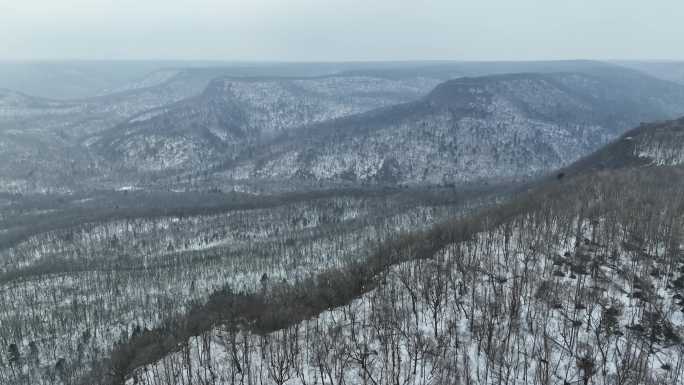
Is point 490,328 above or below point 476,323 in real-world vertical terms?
above

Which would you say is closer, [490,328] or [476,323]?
Answer: [490,328]

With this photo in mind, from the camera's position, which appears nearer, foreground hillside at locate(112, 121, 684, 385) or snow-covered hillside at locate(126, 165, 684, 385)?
snow-covered hillside at locate(126, 165, 684, 385)

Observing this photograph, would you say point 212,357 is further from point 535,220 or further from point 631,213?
point 631,213

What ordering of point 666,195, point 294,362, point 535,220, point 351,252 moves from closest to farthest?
point 294,362, point 535,220, point 666,195, point 351,252

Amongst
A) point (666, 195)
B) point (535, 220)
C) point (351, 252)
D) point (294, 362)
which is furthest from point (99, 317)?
point (666, 195)

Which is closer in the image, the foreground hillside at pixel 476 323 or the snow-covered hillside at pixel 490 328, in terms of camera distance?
the snow-covered hillside at pixel 490 328

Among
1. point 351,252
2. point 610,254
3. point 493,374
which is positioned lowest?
point 351,252

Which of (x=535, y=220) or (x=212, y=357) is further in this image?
(x=535, y=220)

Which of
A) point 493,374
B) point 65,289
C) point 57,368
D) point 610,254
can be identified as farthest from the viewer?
point 65,289
